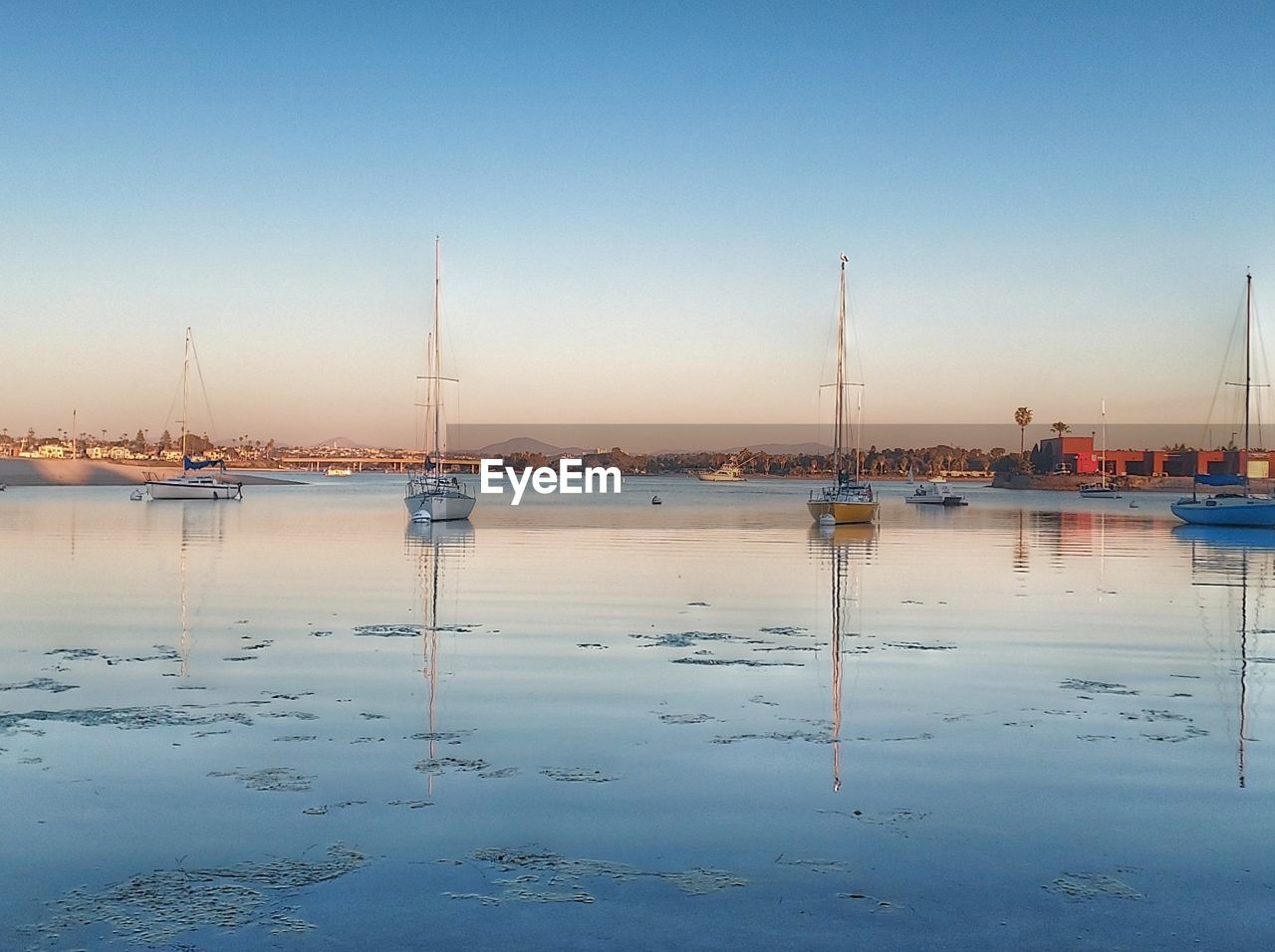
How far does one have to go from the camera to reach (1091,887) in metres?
7.05

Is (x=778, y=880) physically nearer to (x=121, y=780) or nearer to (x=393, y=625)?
(x=121, y=780)

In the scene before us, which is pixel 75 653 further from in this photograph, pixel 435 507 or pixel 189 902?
pixel 435 507

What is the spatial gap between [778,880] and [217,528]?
48.0m

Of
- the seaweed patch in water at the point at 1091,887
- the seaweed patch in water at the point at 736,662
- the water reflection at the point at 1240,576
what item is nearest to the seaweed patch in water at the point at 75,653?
the seaweed patch in water at the point at 736,662

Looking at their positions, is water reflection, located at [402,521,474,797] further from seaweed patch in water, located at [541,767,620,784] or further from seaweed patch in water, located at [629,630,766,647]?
seaweed patch in water, located at [629,630,766,647]

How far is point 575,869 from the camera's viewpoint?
7.25 metres

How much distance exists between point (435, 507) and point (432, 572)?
2749 cm

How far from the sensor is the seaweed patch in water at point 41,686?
43.4ft

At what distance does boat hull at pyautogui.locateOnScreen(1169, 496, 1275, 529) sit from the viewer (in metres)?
63.7

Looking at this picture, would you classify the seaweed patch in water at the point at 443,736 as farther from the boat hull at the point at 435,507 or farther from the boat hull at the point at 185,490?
the boat hull at the point at 185,490

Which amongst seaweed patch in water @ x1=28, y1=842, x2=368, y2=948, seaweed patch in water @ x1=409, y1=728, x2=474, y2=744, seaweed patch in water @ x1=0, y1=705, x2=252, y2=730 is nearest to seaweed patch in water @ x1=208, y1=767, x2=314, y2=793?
seaweed patch in water @ x1=409, y1=728, x2=474, y2=744

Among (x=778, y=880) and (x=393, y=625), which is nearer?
(x=778, y=880)

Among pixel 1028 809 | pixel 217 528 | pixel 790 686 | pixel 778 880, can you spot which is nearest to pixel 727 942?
pixel 778 880

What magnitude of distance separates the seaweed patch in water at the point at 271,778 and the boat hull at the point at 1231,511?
2530 inches
